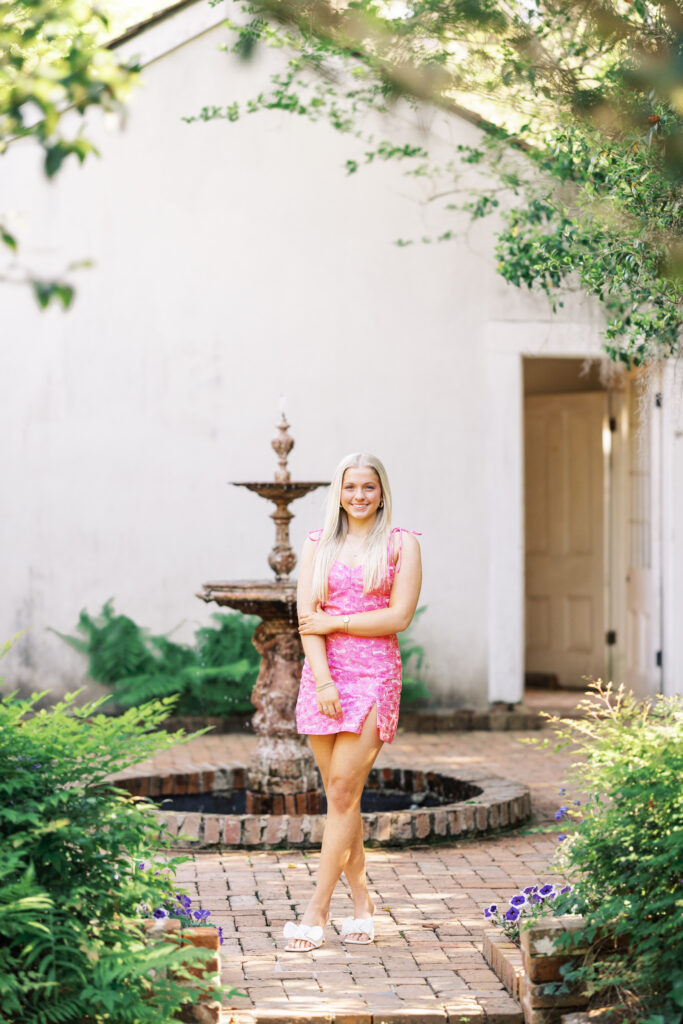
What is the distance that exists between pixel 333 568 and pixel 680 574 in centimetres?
669

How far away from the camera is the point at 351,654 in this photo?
17.3ft

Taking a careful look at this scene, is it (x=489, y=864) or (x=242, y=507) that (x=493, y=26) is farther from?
(x=242, y=507)

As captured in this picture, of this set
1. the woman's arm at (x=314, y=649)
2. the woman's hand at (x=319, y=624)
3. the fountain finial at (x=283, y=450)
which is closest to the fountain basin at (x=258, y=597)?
the fountain finial at (x=283, y=450)

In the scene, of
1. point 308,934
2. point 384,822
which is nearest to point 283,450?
point 384,822

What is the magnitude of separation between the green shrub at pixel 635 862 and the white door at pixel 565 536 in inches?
350

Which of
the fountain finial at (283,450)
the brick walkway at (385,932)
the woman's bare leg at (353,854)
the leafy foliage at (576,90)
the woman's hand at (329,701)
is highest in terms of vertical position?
the leafy foliage at (576,90)

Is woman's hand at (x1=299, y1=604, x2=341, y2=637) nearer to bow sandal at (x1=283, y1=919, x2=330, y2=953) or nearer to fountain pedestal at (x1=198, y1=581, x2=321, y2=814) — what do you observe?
bow sandal at (x1=283, y1=919, x2=330, y2=953)

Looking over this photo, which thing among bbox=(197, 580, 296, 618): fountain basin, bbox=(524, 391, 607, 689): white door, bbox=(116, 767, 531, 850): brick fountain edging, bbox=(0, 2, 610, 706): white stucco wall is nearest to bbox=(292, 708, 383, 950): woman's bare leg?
bbox=(116, 767, 531, 850): brick fountain edging

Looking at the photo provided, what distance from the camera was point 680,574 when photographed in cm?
1140

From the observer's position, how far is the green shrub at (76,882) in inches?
136

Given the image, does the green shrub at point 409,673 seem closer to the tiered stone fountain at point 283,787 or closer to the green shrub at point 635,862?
the tiered stone fountain at point 283,787

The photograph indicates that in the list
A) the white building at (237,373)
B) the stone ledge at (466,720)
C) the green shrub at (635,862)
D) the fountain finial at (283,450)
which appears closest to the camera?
the green shrub at (635,862)

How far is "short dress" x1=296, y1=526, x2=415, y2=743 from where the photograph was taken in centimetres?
518

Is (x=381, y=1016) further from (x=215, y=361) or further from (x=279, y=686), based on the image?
(x=215, y=361)
